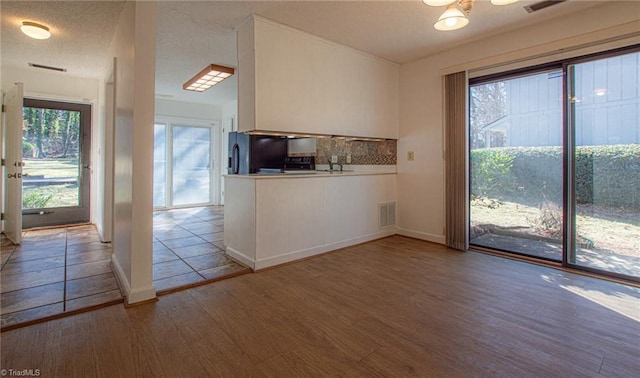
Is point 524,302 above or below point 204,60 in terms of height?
below

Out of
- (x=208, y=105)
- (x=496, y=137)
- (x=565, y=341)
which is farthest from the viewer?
(x=208, y=105)

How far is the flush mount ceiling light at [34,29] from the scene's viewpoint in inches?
129

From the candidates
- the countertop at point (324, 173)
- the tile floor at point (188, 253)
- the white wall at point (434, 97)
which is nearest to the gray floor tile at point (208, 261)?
the tile floor at point (188, 253)

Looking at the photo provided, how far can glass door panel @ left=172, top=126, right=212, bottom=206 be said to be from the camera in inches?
287

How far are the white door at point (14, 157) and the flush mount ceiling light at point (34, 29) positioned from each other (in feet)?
3.34

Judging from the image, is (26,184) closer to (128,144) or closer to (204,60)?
(204,60)

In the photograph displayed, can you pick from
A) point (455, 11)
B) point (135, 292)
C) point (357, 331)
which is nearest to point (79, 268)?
point (135, 292)

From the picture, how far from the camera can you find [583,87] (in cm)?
311

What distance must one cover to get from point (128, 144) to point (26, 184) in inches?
156

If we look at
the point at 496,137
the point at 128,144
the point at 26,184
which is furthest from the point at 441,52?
the point at 26,184

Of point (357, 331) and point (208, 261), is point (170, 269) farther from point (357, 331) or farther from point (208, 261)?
point (357, 331)

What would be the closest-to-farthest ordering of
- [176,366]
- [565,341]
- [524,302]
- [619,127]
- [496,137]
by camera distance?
[176,366]
[565,341]
[524,302]
[619,127]
[496,137]

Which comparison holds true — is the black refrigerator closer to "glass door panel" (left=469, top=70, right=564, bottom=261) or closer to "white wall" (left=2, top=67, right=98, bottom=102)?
"white wall" (left=2, top=67, right=98, bottom=102)

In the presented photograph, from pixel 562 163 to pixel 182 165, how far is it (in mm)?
7221
